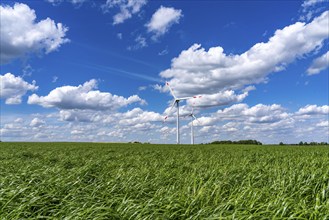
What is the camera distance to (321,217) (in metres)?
6.46

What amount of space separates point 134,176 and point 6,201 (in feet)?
15.3

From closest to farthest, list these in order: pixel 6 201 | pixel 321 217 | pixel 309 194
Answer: pixel 321 217
pixel 6 201
pixel 309 194

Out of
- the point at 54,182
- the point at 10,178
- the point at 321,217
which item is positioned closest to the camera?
the point at 321,217

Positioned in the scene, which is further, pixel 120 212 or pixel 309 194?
pixel 309 194

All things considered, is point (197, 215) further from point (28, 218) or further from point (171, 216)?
point (28, 218)

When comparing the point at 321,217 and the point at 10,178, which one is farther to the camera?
the point at 10,178

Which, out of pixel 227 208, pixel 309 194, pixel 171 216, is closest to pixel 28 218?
pixel 171 216

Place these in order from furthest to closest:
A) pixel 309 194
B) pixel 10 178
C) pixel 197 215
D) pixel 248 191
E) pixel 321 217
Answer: pixel 10 178
pixel 309 194
pixel 248 191
pixel 197 215
pixel 321 217

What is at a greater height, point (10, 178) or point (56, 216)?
point (10, 178)

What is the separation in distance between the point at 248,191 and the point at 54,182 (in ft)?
19.2

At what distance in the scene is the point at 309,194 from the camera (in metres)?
9.71

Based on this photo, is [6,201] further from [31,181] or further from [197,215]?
[197,215]

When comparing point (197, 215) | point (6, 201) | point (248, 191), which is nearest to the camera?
point (197, 215)

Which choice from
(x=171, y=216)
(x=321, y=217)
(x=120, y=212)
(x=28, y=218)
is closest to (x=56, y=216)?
(x=28, y=218)
